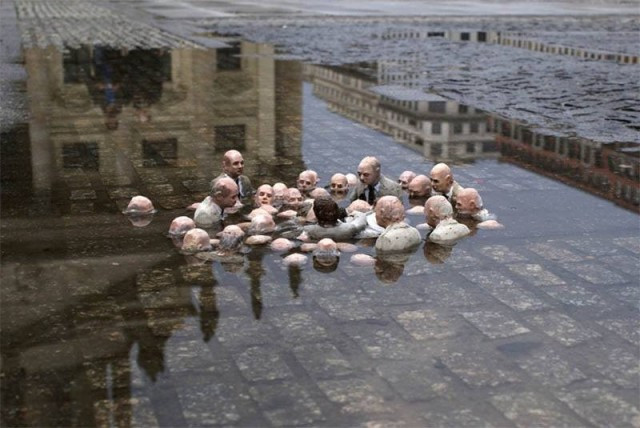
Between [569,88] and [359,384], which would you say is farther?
[569,88]

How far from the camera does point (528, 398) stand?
429cm

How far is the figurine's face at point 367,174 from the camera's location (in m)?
7.47

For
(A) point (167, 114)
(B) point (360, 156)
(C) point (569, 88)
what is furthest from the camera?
(C) point (569, 88)

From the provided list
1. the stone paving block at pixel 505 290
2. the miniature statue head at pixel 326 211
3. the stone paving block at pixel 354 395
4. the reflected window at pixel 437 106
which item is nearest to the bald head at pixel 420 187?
the miniature statue head at pixel 326 211

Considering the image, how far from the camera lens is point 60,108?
41.1ft

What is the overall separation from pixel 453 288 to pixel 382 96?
8192 millimetres

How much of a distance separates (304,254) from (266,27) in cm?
2061

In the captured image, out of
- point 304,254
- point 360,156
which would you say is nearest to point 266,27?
point 360,156

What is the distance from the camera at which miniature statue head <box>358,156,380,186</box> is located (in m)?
7.47

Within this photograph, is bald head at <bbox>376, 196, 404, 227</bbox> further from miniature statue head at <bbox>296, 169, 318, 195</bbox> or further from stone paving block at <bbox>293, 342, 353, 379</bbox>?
stone paving block at <bbox>293, 342, 353, 379</bbox>

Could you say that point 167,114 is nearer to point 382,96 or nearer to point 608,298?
point 382,96

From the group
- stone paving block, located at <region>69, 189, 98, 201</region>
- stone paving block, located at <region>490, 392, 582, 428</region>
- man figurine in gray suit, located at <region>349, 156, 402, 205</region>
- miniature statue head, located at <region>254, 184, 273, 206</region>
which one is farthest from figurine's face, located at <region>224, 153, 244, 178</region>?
stone paving block, located at <region>490, 392, 582, 428</region>

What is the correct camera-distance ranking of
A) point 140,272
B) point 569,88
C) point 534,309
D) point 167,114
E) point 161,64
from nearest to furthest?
point 534,309, point 140,272, point 167,114, point 569,88, point 161,64

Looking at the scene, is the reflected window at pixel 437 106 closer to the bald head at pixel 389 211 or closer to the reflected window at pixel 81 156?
the reflected window at pixel 81 156
